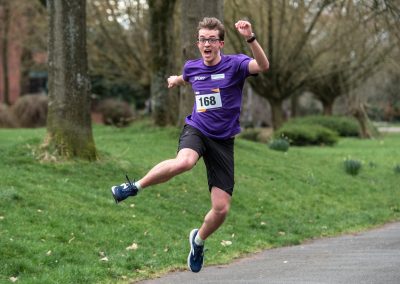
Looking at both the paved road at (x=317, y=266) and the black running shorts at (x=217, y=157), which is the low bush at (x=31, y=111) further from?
the black running shorts at (x=217, y=157)

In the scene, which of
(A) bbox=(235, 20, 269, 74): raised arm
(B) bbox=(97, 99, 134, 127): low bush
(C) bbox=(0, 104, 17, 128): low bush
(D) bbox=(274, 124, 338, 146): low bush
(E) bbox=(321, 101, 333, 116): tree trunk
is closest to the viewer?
A: (A) bbox=(235, 20, 269, 74): raised arm

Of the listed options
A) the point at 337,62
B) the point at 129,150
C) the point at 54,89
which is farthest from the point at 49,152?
the point at 337,62

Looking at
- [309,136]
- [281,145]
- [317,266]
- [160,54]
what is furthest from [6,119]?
[317,266]

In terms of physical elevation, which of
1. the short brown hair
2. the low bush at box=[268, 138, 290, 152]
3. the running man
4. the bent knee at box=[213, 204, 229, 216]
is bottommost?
the low bush at box=[268, 138, 290, 152]

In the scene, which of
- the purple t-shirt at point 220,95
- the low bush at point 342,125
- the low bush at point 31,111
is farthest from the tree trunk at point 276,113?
the purple t-shirt at point 220,95

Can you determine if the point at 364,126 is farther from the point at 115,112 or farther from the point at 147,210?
the point at 147,210

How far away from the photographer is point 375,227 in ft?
41.9

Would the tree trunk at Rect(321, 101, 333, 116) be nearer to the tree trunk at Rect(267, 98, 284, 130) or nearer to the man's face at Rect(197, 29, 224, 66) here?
the tree trunk at Rect(267, 98, 284, 130)

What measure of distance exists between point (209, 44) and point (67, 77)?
6.35 metres

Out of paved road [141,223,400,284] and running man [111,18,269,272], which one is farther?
paved road [141,223,400,284]

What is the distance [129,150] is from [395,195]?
20.6ft

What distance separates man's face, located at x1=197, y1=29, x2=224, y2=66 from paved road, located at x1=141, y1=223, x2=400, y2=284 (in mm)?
2530

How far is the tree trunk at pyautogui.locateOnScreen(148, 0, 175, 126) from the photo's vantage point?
2064 cm

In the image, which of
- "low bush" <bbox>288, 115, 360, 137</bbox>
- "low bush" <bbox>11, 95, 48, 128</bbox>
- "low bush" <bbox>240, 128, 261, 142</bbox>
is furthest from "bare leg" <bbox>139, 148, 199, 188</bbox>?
"low bush" <bbox>288, 115, 360, 137</bbox>
